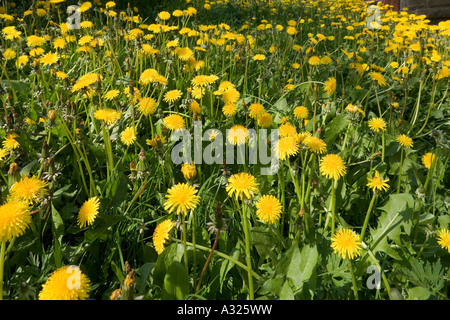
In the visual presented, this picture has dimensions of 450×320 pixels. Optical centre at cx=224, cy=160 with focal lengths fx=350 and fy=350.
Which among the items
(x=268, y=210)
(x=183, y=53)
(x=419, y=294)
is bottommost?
(x=419, y=294)

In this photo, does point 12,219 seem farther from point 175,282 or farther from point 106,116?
point 106,116

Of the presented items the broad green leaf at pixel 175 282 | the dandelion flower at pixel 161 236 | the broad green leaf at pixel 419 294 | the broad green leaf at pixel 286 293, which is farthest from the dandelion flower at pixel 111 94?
the broad green leaf at pixel 419 294

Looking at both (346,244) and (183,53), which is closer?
(346,244)

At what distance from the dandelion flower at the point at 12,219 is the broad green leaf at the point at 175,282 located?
340 mm

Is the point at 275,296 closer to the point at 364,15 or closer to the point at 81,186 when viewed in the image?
the point at 81,186

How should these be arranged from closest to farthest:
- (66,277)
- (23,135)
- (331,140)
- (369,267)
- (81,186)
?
1. (66,277)
2. (369,267)
3. (81,186)
4. (23,135)
5. (331,140)

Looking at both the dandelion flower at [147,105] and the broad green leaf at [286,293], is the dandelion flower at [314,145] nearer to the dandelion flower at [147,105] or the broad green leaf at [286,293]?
the broad green leaf at [286,293]

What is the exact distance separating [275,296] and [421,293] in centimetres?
34

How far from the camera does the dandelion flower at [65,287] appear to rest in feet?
2.26

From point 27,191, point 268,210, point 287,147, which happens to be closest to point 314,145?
point 287,147

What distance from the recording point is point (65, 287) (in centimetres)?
70

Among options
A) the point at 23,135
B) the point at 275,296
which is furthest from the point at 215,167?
the point at 23,135

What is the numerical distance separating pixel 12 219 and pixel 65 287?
0.19 meters

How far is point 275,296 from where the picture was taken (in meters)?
0.89
